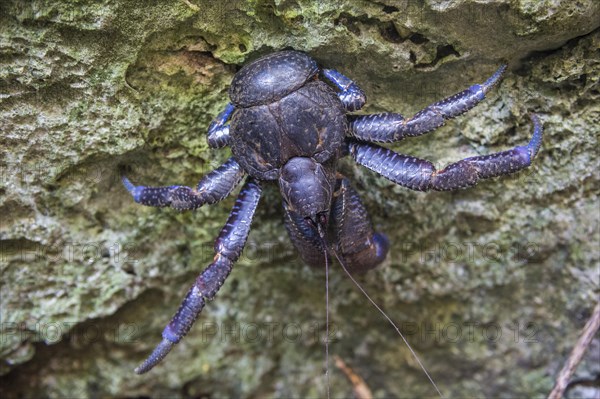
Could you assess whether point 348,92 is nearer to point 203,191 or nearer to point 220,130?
point 220,130

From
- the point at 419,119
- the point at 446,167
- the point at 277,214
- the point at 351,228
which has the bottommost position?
the point at 277,214

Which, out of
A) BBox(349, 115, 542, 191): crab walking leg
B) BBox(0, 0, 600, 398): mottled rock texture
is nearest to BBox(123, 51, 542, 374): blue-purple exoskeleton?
BBox(349, 115, 542, 191): crab walking leg

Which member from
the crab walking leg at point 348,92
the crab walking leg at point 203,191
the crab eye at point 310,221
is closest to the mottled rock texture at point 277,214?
the crab walking leg at point 348,92

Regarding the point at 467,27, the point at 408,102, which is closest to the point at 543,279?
the point at 408,102

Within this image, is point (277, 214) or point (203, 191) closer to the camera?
point (203, 191)

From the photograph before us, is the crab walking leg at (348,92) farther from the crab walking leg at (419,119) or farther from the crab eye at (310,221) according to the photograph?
the crab eye at (310,221)

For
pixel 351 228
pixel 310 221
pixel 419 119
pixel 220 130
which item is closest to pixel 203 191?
pixel 220 130

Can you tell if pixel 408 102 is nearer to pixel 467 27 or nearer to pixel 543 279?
pixel 467 27

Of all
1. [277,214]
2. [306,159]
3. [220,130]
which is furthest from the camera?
[277,214]
